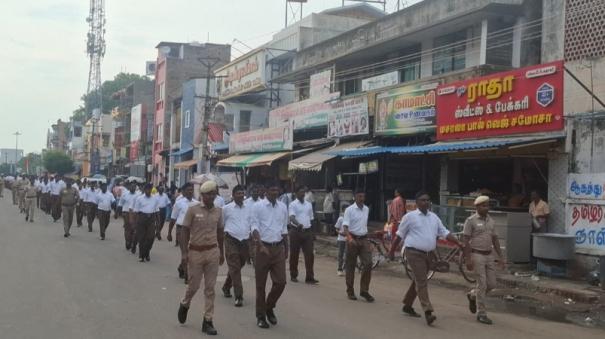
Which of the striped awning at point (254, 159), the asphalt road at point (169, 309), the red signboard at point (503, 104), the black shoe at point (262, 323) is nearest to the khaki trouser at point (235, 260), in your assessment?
the asphalt road at point (169, 309)

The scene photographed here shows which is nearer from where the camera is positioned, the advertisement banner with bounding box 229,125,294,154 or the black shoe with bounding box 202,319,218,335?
the black shoe with bounding box 202,319,218,335

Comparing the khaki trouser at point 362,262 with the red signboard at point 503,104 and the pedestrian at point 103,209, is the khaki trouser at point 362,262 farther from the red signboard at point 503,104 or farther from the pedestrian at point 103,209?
the pedestrian at point 103,209

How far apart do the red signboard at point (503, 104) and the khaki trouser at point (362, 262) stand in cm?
589

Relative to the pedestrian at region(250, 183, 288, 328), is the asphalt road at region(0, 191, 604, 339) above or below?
below

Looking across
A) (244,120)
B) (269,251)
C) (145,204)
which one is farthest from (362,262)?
(244,120)

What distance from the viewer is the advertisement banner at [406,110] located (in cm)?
1798

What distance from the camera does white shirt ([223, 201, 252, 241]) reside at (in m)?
9.35

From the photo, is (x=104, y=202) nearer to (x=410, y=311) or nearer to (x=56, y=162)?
(x=410, y=311)

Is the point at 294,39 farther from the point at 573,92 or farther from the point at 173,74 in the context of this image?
the point at 173,74

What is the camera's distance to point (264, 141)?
1107 inches

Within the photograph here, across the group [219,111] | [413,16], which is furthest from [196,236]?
[219,111]

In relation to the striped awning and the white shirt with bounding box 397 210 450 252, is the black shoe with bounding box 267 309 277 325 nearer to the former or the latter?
the white shirt with bounding box 397 210 450 252

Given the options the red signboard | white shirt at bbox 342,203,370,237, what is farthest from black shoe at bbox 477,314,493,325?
the red signboard

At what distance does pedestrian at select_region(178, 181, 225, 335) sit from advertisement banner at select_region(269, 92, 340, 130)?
15801mm
